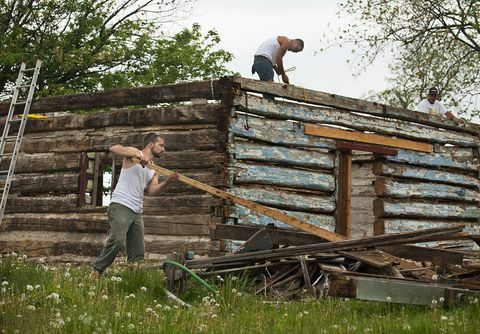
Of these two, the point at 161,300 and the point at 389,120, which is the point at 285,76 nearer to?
the point at 389,120

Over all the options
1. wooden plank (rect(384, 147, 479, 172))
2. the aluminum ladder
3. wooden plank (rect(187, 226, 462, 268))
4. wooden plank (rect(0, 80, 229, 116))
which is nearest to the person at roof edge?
wooden plank (rect(384, 147, 479, 172))

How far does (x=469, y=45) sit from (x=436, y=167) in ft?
34.1

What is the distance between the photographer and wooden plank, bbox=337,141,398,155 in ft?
43.1

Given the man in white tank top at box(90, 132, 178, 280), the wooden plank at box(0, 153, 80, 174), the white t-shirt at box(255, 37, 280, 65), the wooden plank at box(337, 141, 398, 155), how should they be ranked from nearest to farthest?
the man in white tank top at box(90, 132, 178, 280) < the white t-shirt at box(255, 37, 280, 65) < the wooden plank at box(337, 141, 398, 155) < the wooden plank at box(0, 153, 80, 174)

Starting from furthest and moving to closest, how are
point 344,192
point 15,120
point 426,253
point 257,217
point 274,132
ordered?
point 344,192, point 15,120, point 274,132, point 257,217, point 426,253

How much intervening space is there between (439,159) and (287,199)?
14.4ft

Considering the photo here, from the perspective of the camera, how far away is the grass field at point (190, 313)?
575cm

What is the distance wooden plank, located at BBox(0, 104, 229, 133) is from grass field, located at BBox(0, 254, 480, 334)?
3618 mm

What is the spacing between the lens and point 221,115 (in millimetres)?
11414

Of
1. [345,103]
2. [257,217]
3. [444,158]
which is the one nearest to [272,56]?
[345,103]

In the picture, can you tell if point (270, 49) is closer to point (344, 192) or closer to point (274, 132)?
point (274, 132)

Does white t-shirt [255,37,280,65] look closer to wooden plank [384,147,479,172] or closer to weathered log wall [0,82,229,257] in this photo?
weathered log wall [0,82,229,257]

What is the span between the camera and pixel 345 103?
13242 mm

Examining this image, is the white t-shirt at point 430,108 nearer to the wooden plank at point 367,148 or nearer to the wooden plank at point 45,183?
the wooden plank at point 367,148
